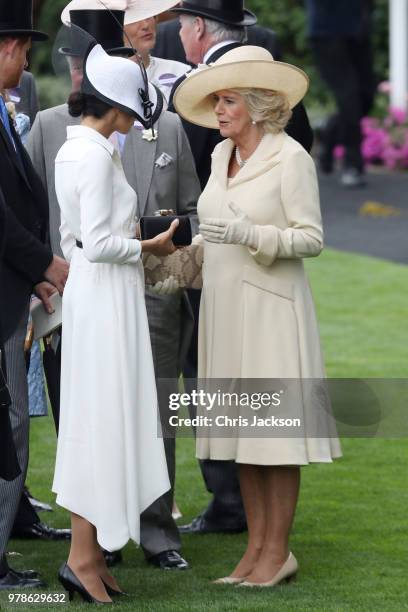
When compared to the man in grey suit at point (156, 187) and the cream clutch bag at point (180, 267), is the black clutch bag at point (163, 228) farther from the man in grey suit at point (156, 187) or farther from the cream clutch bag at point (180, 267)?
the man in grey suit at point (156, 187)

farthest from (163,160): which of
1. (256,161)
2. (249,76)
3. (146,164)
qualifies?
(249,76)

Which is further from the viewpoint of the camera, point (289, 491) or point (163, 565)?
point (163, 565)

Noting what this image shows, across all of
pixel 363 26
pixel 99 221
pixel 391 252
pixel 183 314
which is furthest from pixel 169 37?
pixel 363 26

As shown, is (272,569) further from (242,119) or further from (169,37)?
(169,37)

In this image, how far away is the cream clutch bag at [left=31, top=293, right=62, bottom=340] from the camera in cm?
560

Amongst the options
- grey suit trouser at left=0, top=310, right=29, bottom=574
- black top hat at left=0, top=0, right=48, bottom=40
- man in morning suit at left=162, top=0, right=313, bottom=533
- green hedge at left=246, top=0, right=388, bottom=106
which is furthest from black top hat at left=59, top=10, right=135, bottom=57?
green hedge at left=246, top=0, right=388, bottom=106

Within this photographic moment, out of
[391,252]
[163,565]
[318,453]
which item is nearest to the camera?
[318,453]

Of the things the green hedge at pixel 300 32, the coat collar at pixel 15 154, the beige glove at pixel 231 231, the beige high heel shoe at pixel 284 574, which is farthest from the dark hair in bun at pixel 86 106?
the green hedge at pixel 300 32

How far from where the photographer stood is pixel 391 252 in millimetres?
14234

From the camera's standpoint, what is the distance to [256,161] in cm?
557

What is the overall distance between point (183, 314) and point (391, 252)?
8327 millimetres

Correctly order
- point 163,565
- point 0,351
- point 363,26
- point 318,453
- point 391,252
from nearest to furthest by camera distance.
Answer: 1. point 0,351
2. point 318,453
3. point 163,565
4. point 391,252
5. point 363,26

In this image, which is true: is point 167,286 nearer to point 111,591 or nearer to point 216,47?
point 111,591

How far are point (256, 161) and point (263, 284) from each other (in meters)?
0.46
